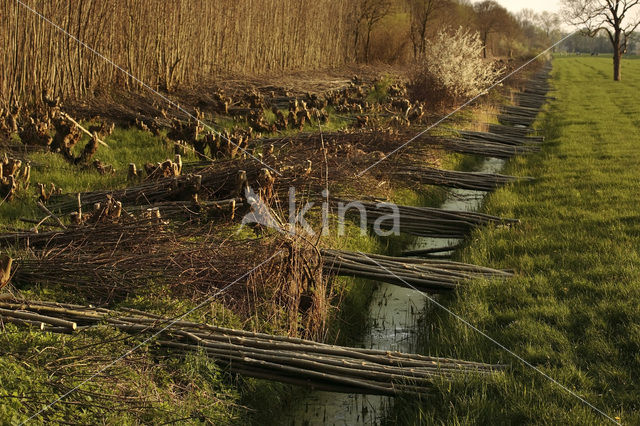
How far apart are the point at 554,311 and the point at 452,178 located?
3.86 m

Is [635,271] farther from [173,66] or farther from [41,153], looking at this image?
[173,66]

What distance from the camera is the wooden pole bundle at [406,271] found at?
5.11 meters

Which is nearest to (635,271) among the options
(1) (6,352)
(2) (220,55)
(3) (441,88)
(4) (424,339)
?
(4) (424,339)

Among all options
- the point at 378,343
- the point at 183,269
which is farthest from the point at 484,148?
the point at 183,269

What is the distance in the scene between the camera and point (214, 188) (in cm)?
606

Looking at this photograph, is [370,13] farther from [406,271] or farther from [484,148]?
[406,271]

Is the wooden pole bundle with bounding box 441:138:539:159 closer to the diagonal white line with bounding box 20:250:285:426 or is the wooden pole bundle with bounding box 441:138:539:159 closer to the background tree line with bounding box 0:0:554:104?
the background tree line with bounding box 0:0:554:104

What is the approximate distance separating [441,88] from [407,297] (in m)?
9.32

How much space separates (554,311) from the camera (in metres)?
4.53

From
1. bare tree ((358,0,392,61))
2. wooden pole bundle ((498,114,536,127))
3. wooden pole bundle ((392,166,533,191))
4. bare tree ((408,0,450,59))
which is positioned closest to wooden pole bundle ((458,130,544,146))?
wooden pole bundle ((392,166,533,191))

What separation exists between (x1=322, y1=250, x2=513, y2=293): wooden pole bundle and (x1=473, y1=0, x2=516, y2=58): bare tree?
4464cm

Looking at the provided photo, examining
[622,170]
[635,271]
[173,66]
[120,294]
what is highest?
[173,66]

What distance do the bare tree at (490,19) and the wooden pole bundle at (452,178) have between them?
135 feet

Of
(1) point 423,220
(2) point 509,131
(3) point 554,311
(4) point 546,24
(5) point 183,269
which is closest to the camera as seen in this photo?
(5) point 183,269
